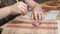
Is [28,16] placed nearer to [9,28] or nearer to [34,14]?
[34,14]

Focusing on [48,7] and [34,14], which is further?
[48,7]

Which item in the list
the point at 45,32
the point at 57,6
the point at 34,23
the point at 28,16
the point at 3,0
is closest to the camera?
the point at 45,32

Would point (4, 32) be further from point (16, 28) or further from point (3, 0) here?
point (3, 0)

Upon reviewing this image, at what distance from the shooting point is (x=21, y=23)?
0.96m

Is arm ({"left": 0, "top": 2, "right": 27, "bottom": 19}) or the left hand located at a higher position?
arm ({"left": 0, "top": 2, "right": 27, "bottom": 19})

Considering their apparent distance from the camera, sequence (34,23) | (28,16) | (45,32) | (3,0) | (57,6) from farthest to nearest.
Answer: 1. (57,6)
2. (3,0)
3. (28,16)
4. (34,23)
5. (45,32)

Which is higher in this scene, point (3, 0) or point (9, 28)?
point (3, 0)

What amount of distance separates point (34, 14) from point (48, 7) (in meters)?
0.34

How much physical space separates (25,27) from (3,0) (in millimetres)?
413

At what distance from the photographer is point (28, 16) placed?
1102 millimetres

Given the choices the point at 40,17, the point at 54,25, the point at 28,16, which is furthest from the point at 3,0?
the point at 54,25

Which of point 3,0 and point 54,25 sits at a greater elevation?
point 3,0

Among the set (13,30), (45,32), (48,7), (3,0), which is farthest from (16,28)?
(48,7)

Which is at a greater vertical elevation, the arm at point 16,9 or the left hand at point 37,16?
the arm at point 16,9
